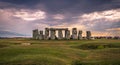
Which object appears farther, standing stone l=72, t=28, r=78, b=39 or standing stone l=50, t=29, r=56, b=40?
standing stone l=72, t=28, r=78, b=39

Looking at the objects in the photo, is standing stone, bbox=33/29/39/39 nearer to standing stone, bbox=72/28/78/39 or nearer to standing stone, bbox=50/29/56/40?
standing stone, bbox=50/29/56/40

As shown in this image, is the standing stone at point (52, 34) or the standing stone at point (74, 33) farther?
the standing stone at point (74, 33)

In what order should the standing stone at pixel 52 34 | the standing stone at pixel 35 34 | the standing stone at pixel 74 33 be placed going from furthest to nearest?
1. the standing stone at pixel 35 34
2. the standing stone at pixel 74 33
3. the standing stone at pixel 52 34

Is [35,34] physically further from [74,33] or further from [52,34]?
[74,33]

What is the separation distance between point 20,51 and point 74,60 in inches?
575

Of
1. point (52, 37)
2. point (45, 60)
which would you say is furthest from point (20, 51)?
point (52, 37)

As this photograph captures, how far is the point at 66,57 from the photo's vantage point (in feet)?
171

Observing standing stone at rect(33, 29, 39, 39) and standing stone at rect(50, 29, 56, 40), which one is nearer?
standing stone at rect(50, 29, 56, 40)

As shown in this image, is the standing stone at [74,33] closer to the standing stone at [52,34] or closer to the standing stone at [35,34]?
the standing stone at [52,34]

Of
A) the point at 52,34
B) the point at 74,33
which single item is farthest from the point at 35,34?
the point at 74,33

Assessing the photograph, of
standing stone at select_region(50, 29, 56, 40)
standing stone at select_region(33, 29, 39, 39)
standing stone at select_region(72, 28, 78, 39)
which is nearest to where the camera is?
standing stone at select_region(50, 29, 56, 40)

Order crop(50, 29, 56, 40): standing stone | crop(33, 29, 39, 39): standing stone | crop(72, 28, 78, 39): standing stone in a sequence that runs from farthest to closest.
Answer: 1. crop(33, 29, 39, 39): standing stone
2. crop(72, 28, 78, 39): standing stone
3. crop(50, 29, 56, 40): standing stone

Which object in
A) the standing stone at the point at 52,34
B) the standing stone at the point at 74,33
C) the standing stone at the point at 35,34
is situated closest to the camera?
the standing stone at the point at 52,34

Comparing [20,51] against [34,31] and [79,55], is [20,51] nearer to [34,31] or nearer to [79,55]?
[79,55]
